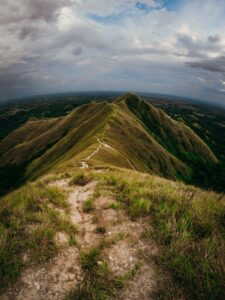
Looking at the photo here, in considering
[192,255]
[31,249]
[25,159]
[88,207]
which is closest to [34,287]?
[31,249]

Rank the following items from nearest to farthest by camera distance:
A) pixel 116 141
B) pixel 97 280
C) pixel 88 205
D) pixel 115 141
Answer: pixel 97 280 < pixel 88 205 < pixel 115 141 < pixel 116 141

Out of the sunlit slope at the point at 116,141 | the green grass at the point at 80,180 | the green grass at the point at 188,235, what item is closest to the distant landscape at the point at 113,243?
the green grass at the point at 188,235

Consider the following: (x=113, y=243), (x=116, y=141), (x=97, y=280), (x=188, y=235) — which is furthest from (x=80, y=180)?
(x=116, y=141)

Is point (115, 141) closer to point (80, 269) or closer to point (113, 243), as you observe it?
point (113, 243)

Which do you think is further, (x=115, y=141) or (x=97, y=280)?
(x=115, y=141)

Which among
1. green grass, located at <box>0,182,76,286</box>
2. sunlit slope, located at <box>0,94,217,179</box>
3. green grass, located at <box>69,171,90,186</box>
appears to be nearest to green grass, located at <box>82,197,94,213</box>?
green grass, located at <box>0,182,76,286</box>

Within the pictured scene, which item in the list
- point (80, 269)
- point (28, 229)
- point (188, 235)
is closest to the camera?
point (80, 269)
